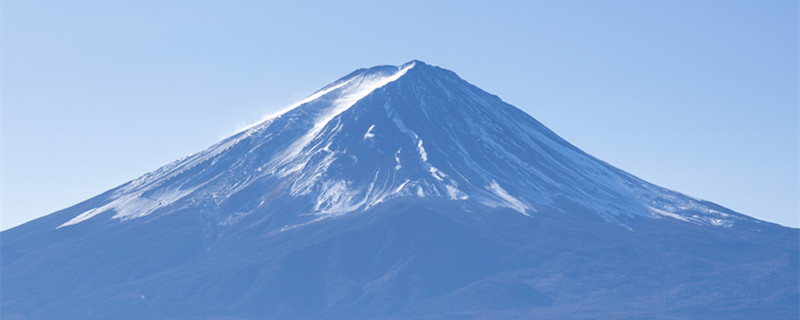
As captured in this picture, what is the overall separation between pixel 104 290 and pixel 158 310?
30.2 ft

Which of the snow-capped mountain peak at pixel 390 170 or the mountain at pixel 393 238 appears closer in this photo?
the mountain at pixel 393 238

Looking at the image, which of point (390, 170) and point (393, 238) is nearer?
point (393, 238)

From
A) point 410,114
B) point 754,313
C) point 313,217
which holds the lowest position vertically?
point 754,313

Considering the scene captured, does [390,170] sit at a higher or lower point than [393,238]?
higher

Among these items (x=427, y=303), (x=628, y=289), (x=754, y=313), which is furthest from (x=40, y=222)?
(x=754, y=313)

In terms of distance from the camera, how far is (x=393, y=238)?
15300 centimetres

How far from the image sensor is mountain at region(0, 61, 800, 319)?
142m

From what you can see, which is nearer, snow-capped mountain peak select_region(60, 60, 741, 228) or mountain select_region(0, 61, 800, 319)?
mountain select_region(0, 61, 800, 319)

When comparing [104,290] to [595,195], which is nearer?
[104,290]

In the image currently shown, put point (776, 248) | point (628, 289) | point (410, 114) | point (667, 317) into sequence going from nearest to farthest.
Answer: point (667, 317) → point (628, 289) → point (776, 248) → point (410, 114)

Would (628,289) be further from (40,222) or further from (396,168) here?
(40,222)

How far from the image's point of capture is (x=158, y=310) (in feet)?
462

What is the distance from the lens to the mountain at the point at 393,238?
142 m

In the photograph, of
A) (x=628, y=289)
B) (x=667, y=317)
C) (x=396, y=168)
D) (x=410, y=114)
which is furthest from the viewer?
(x=410, y=114)
